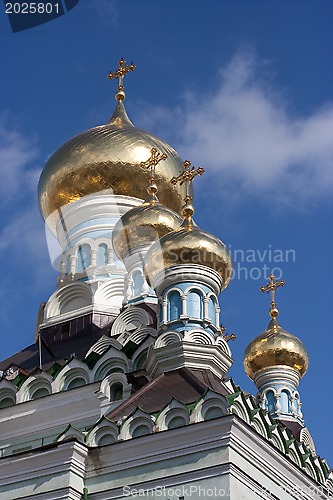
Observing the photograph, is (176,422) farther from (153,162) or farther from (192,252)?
(153,162)

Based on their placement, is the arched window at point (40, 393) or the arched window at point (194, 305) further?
the arched window at point (40, 393)

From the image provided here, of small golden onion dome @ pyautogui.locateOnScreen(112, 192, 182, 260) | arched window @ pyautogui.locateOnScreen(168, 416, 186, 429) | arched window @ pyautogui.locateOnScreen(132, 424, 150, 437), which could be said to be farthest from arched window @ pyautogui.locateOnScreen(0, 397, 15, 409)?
small golden onion dome @ pyautogui.locateOnScreen(112, 192, 182, 260)

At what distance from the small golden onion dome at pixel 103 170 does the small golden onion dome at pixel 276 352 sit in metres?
2.85

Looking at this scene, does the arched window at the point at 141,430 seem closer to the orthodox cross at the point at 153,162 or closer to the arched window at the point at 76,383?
the arched window at the point at 76,383

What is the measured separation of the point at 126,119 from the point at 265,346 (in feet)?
19.0

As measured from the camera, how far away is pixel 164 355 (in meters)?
13.7

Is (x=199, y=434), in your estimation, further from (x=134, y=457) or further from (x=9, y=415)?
(x=9, y=415)

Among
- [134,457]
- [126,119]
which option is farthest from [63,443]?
[126,119]

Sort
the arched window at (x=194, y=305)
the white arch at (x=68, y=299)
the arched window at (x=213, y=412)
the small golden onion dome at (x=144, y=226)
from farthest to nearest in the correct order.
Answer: the white arch at (x=68, y=299)
the small golden onion dome at (x=144, y=226)
the arched window at (x=194, y=305)
the arched window at (x=213, y=412)

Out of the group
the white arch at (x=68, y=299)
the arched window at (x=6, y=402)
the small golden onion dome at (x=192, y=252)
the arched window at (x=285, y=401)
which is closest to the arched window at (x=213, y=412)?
the small golden onion dome at (x=192, y=252)

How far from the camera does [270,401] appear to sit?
1895 centimetres

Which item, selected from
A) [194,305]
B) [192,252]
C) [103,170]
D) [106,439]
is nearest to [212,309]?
[194,305]

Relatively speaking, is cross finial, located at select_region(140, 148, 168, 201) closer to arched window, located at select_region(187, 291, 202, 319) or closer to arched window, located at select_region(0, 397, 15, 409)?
arched window, located at select_region(187, 291, 202, 319)

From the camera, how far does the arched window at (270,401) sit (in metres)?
18.8
